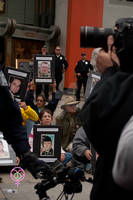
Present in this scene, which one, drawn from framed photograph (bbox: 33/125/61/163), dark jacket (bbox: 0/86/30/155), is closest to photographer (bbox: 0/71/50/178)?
dark jacket (bbox: 0/86/30/155)

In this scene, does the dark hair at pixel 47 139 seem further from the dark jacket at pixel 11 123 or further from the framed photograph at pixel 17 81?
the dark jacket at pixel 11 123

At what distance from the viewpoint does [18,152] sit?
2523 mm

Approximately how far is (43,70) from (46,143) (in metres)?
2.89

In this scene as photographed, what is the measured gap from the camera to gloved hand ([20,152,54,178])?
79.2 inches

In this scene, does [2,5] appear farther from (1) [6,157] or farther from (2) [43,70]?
(1) [6,157]

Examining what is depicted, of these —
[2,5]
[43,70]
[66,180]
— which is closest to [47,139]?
[43,70]

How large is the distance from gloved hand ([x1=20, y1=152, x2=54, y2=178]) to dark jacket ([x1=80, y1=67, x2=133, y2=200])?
522 millimetres

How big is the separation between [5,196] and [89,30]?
3.20 meters

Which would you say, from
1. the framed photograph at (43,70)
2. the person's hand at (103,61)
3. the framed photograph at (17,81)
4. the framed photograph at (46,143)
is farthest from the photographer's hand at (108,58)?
the framed photograph at (43,70)

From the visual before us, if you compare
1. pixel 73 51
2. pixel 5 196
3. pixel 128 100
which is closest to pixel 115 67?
pixel 128 100

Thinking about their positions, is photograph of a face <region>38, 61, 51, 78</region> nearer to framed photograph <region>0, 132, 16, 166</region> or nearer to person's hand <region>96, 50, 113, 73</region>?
framed photograph <region>0, 132, 16, 166</region>

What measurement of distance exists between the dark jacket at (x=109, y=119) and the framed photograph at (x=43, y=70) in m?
6.50

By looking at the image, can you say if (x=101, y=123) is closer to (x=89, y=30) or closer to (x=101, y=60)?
(x=101, y=60)

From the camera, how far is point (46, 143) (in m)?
5.40
